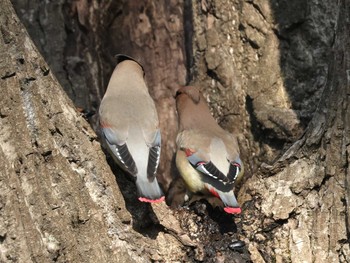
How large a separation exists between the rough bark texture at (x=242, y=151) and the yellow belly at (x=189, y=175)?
59cm

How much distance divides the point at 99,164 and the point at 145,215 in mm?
490

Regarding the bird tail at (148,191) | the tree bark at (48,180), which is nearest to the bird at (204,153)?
the bird tail at (148,191)

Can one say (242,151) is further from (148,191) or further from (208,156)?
(148,191)

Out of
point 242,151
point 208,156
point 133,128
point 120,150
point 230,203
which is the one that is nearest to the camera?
point 230,203

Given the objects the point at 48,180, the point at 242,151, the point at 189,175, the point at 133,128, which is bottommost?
the point at 189,175

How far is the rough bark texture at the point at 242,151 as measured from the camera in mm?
5254

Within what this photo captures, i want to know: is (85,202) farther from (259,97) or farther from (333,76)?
(259,97)

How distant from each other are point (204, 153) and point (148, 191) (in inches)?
48.5

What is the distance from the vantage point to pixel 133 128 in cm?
661

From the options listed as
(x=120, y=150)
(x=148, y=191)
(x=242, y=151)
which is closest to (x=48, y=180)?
(x=148, y=191)

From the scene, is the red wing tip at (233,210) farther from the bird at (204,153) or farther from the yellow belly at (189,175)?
the yellow belly at (189,175)

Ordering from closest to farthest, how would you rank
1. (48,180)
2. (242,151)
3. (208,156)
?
(48,180) < (208,156) < (242,151)

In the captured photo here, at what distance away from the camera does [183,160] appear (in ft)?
23.2

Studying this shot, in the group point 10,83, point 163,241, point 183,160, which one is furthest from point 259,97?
point 10,83
